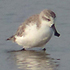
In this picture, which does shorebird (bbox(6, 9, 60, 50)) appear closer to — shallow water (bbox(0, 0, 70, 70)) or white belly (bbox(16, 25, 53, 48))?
white belly (bbox(16, 25, 53, 48))

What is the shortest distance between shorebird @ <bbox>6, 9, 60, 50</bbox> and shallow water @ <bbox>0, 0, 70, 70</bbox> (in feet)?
1.32

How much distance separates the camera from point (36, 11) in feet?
51.2

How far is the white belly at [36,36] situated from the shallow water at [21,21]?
354 mm

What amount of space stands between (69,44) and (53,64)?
1687 mm

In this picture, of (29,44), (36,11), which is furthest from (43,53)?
(36,11)

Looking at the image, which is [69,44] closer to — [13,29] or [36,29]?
[36,29]

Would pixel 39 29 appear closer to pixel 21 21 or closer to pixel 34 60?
pixel 34 60

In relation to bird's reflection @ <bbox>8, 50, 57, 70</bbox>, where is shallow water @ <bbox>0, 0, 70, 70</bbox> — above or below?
above

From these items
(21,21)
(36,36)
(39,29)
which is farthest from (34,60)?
(21,21)

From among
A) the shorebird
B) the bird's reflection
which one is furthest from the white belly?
the bird's reflection

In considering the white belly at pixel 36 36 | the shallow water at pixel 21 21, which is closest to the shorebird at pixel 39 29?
the white belly at pixel 36 36

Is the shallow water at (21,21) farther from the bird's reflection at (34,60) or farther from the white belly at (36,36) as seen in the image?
the white belly at (36,36)

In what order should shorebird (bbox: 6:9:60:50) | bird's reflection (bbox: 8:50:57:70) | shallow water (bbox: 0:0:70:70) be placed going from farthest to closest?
1. shorebird (bbox: 6:9:60:50)
2. shallow water (bbox: 0:0:70:70)
3. bird's reflection (bbox: 8:50:57:70)

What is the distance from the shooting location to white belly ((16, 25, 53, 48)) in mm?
11312
